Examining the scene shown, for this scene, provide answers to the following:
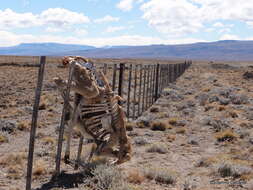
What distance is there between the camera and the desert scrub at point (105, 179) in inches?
259

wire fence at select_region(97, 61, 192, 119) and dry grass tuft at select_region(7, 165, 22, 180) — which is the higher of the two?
wire fence at select_region(97, 61, 192, 119)

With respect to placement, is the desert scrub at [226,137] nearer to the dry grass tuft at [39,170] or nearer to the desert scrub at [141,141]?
the desert scrub at [141,141]

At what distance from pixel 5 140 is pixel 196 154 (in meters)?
5.39

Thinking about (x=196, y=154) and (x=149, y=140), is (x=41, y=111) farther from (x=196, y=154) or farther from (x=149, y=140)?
→ (x=196, y=154)

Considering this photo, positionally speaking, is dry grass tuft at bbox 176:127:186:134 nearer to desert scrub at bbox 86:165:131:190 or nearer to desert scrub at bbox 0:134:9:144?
desert scrub at bbox 0:134:9:144

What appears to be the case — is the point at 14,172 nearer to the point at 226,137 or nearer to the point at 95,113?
the point at 95,113

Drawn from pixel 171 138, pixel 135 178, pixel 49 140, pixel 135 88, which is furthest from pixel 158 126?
pixel 135 178

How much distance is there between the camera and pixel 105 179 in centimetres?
678

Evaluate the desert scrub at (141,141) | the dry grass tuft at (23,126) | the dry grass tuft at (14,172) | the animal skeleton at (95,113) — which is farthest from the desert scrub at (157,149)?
the dry grass tuft at (23,126)

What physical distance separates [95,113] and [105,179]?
4.32ft

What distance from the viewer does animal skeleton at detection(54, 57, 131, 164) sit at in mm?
6867

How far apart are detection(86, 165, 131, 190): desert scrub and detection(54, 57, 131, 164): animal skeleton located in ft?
1.54

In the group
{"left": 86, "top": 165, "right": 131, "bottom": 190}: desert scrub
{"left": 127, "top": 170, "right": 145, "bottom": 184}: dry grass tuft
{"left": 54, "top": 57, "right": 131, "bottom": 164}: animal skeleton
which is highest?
{"left": 54, "top": 57, "right": 131, "bottom": 164}: animal skeleton

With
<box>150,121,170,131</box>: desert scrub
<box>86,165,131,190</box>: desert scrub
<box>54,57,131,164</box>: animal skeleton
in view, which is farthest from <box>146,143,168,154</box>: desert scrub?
<box>150,121,170,131</box>: desert scrub
